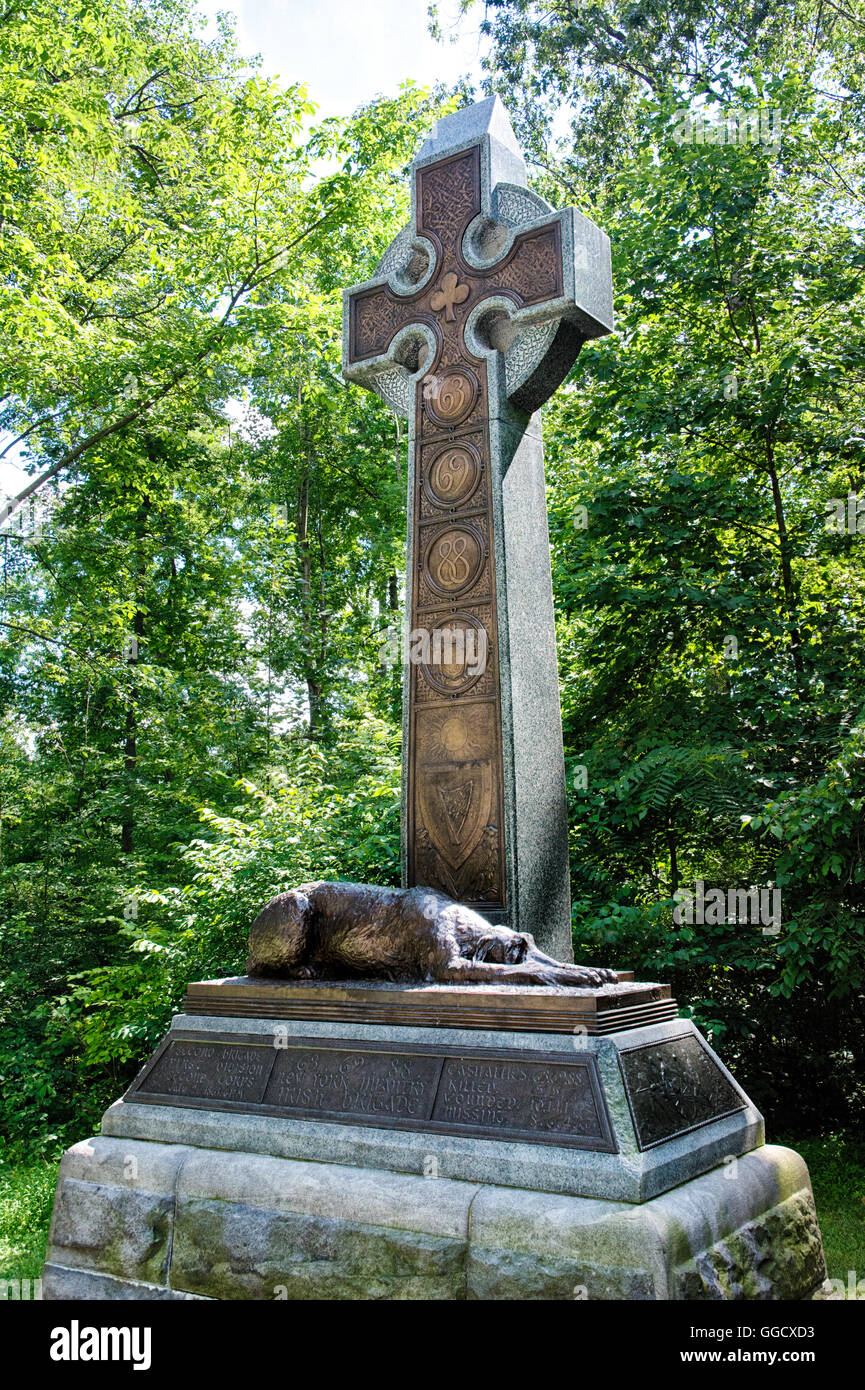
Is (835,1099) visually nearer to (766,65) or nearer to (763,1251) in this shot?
(763,1251)

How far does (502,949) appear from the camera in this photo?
4414 mm

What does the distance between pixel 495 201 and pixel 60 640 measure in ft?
27.2

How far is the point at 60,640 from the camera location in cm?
1240

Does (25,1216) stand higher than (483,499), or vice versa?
(483,499)

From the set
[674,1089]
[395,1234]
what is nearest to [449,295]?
[674,1089]

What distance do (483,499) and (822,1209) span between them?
174 inches

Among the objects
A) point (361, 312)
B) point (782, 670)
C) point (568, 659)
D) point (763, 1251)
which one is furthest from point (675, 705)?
point (763, 1251)

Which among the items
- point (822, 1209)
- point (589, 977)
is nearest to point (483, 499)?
point (589, 977)
